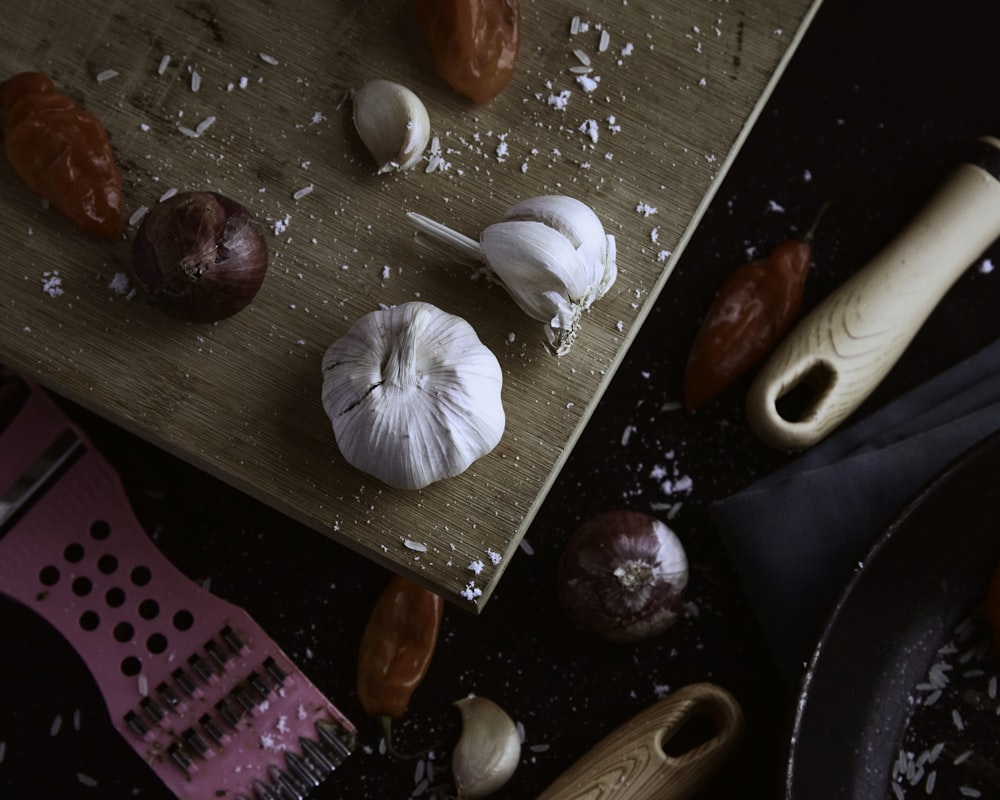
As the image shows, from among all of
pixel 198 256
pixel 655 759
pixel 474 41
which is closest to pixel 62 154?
pixel 198 256

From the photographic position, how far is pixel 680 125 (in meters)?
1.13

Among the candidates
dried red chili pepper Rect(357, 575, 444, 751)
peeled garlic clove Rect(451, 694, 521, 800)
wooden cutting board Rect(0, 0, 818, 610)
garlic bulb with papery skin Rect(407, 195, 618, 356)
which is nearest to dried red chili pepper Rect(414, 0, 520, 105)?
wooden cutting board Rect(0, 0, 818, 610)

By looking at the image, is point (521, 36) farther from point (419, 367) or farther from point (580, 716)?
point (580, 716)

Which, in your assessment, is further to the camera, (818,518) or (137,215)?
(818,518)

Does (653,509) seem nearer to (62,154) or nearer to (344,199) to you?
(344,199)

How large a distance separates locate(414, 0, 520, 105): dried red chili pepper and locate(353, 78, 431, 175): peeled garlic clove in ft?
0.19

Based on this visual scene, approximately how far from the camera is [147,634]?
1268 mm

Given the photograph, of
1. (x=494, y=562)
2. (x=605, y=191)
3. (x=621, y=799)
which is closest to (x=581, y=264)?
(x=605, y=191)

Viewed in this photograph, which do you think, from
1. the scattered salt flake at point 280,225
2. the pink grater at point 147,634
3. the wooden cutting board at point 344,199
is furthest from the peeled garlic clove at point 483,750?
the scattered salt flake at point 280,225

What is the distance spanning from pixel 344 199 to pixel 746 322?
0.54 metres

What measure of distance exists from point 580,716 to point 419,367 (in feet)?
1.81

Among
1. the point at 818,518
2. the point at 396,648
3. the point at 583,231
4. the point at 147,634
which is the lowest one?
the point at 147,634

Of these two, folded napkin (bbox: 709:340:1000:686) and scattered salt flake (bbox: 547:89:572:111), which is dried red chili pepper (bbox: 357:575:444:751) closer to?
folded napkin (bbox: 709:340:1000:686)

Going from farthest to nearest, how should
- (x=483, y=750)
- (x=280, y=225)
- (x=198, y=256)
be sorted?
1. (x=483, y=750)
2. (x=280, y=225)
3. (x=198, y=256)
